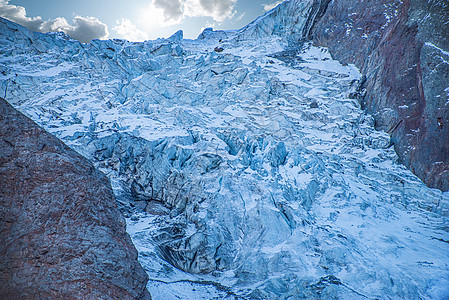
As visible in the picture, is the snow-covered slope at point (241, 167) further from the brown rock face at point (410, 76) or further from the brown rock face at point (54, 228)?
the brown rock face at point (54, 228)

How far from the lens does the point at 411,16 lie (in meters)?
48.5

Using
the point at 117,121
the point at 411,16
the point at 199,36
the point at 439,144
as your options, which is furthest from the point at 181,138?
the point at 199,36

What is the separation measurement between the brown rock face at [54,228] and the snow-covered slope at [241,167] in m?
17.0

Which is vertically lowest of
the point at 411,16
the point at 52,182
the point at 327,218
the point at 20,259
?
the point at 327,218

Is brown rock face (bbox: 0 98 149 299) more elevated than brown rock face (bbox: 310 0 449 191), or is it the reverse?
brown rock face (bbox: 310 0 449 191)

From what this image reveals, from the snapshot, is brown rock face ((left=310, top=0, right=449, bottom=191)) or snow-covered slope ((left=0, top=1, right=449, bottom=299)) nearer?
snow-covered slope ((left=0, top=1, right=449, bottom=299))

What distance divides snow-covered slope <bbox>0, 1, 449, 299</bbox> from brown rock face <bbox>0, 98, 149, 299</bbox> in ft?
55.8

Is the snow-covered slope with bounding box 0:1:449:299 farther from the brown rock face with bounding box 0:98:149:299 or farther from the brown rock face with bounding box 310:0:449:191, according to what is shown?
the brown rock face with bounding box 0:98:149:299

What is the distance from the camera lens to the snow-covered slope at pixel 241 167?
30.4 metres

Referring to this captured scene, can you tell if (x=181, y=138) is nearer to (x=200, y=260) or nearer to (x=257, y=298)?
(x=200, y=260)

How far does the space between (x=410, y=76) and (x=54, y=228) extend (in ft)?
186

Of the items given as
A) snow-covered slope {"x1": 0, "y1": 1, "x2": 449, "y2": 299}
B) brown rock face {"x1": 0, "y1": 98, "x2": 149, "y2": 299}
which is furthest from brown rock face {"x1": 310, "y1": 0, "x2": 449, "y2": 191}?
brown rock face {"x1": 0, "y1": 98, "x2": 149, "y2": 299}

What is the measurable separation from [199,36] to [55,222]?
93602 mm

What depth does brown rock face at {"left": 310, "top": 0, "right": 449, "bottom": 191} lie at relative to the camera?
4088cm
